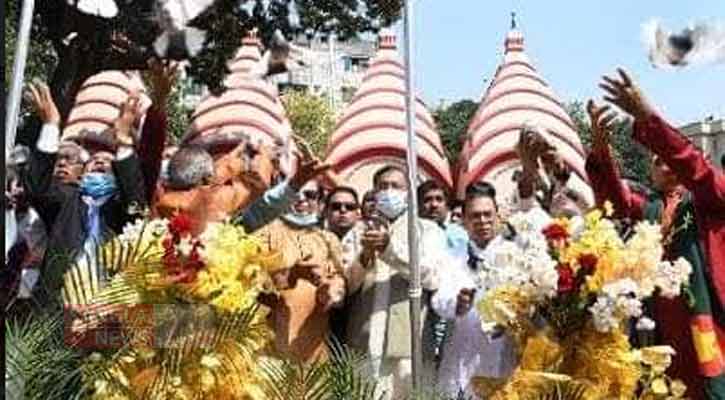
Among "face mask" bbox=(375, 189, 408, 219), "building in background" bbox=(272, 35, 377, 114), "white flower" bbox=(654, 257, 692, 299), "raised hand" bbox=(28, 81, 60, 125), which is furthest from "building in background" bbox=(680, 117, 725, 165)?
"building in background" bbox=(272, 35, 377, 114)

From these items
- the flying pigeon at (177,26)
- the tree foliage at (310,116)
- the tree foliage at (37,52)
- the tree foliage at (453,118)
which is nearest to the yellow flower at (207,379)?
the flying pigeon at (177,26)

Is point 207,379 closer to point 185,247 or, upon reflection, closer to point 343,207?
point 185,247

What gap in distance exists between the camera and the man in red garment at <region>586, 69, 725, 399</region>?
376 cm

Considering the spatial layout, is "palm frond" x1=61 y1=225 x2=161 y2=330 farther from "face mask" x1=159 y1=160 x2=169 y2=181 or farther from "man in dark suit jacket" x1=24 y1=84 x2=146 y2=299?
"face mask" x1=159 y1=160 x2=169 y2=181

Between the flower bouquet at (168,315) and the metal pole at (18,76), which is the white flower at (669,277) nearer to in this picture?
the flower bouquet at (168,315)

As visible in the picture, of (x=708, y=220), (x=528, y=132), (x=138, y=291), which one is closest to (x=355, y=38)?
(x=528, y=132)

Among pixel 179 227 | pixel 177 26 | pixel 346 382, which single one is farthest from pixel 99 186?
pixel 346 382

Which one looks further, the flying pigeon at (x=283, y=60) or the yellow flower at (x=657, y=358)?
the flying pigeon at (x=283, y=60)

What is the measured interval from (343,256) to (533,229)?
996 millimetres

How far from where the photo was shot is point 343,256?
4.30m

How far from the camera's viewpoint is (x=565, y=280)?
3.29 meters

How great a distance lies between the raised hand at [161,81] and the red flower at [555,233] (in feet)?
4.92

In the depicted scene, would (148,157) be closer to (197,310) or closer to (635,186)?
(197,310)

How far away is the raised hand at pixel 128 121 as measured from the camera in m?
4.42
